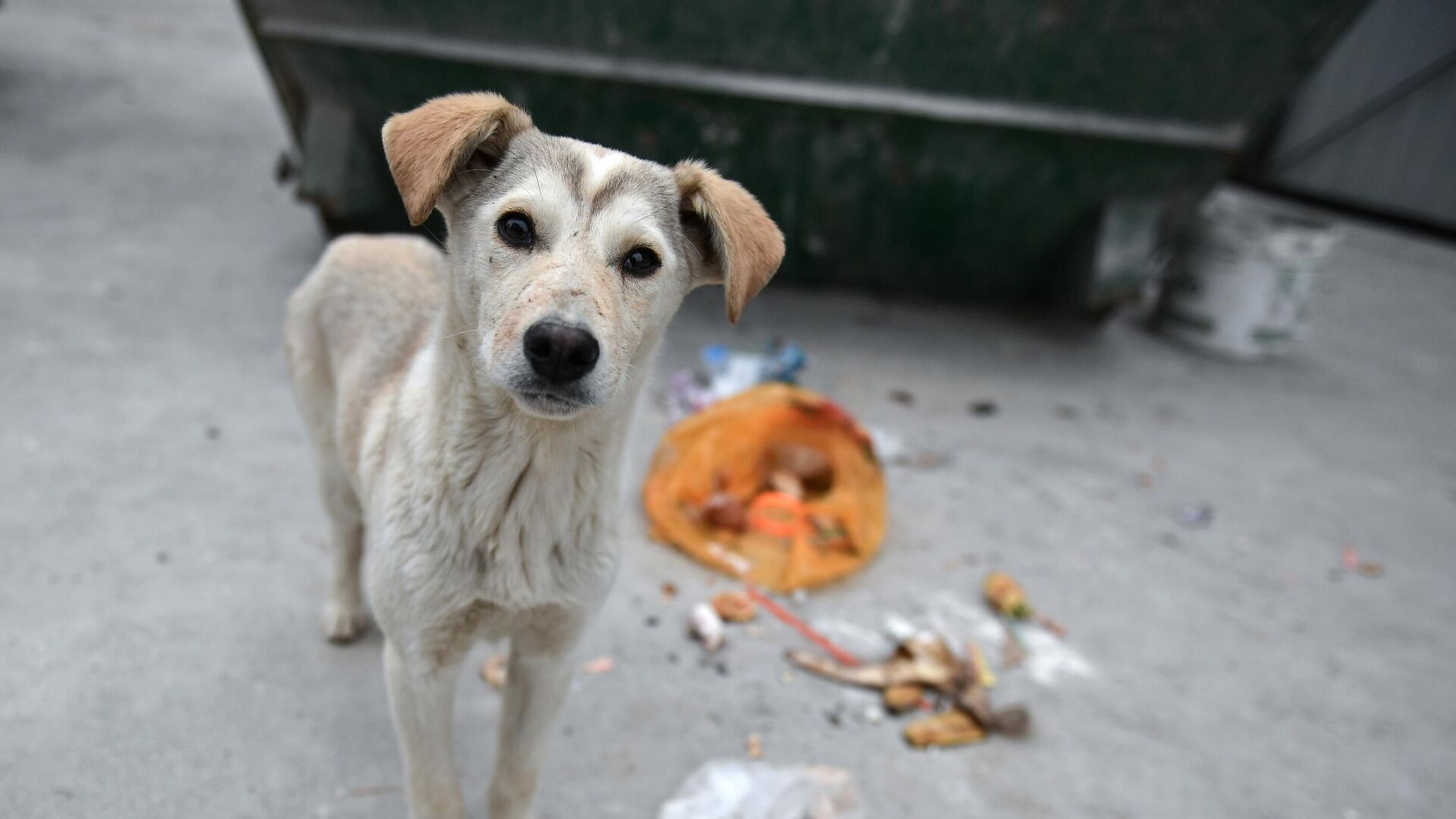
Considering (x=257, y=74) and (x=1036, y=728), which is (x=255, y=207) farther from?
(x=1036, y=728)

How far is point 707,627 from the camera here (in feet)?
9.85

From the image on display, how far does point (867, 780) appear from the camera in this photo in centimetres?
258

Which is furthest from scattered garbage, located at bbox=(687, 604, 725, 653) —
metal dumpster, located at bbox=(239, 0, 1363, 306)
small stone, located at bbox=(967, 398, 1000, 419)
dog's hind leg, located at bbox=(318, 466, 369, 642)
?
metal dumpster, located at bbox=(239, 0, 1363, 306)

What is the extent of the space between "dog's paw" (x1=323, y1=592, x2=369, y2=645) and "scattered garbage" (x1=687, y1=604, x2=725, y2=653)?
1.07 meters

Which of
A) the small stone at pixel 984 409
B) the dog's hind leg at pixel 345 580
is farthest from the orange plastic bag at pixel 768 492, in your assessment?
the small stone at pixel 984 409

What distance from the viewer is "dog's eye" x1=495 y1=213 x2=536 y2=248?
5.82 ft

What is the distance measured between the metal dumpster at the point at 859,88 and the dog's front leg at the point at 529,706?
3588 millimetres

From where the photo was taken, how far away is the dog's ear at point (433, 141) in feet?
5.59

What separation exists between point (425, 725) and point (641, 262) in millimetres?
1129

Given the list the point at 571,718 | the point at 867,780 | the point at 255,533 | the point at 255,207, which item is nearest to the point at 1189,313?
the point at 867,780

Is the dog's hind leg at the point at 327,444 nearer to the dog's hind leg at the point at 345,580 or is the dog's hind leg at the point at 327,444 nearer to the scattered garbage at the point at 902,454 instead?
the dog's hind leg at the point at 345,580

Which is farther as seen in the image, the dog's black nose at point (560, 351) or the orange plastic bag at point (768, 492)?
the orange plastic bag at point (768, 492)

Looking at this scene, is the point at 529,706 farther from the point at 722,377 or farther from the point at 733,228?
the point at 722,377

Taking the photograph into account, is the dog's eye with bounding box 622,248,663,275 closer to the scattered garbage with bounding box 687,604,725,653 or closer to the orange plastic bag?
the scattered garbage with bounding box 687,604,725,653
